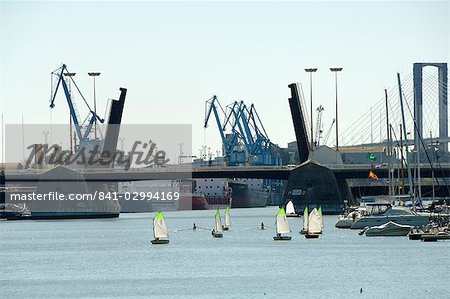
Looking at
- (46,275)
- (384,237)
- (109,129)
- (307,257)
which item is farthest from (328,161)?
(46,275)

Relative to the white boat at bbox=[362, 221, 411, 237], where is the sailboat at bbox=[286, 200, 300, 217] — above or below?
above

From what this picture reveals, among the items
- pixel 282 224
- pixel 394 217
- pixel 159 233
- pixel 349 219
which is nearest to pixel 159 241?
pixel 159 233

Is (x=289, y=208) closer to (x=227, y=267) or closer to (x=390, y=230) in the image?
(x=390, y=230)

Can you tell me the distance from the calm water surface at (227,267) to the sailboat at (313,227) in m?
1.07

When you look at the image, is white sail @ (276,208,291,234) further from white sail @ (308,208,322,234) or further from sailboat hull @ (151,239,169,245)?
sailboat hull @ (151,239,169,245)

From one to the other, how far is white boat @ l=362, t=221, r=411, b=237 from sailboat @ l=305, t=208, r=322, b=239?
5.65m

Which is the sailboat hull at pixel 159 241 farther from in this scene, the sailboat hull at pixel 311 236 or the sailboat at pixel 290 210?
the sailboat at pixel 290 210

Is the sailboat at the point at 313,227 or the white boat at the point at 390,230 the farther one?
the sailboat at the point at 313,227

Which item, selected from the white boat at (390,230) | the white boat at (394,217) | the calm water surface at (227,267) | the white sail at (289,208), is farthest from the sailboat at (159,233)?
the white sail at (289,208)

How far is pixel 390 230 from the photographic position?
4584 inches

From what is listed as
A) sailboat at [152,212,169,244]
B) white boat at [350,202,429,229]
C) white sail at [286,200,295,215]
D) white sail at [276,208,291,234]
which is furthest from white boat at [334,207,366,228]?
white sail at [286,200,295,215]

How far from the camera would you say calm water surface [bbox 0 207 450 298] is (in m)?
73.7

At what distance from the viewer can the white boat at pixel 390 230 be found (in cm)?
11568

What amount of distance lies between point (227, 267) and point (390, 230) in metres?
30.8
